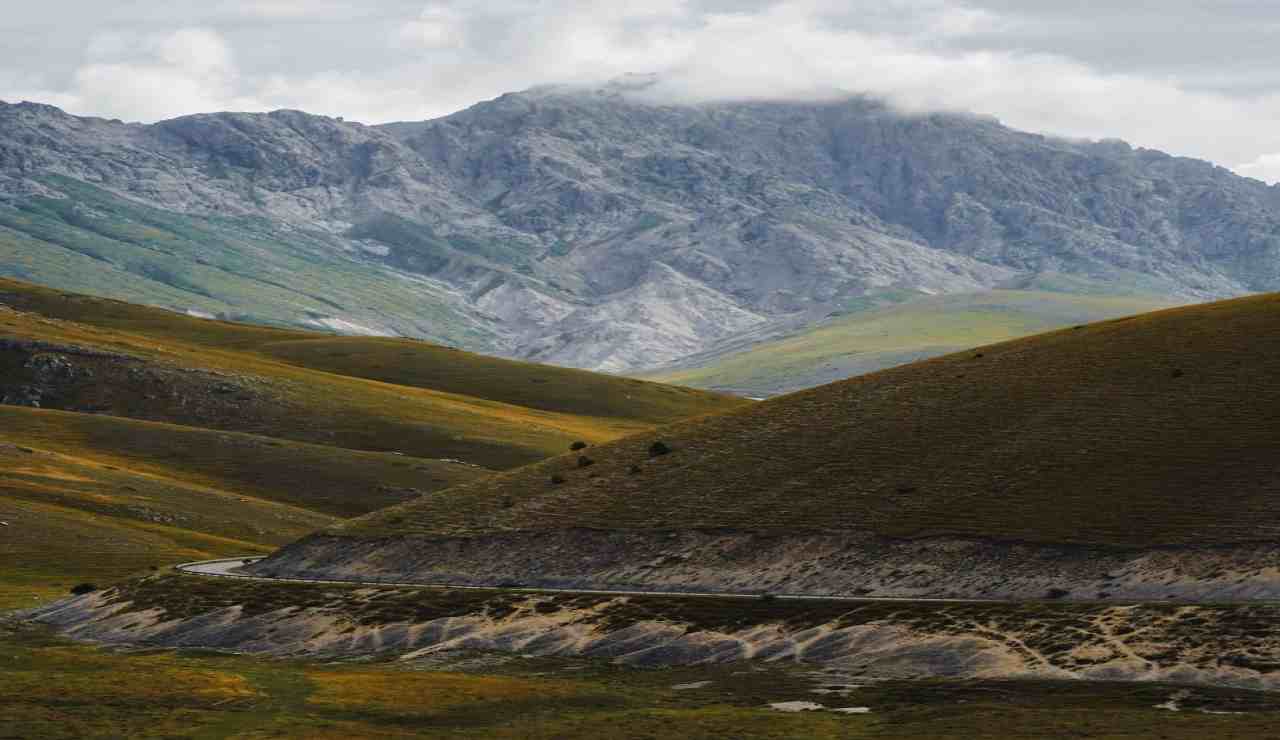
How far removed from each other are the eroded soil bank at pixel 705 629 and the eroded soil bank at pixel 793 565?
13.9 ft

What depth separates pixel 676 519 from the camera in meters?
103

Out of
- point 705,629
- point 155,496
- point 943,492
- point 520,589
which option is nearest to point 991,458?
point 943,492

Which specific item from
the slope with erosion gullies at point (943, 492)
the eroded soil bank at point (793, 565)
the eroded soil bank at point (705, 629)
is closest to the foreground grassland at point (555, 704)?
the eroded soil bank at point (705, 629)

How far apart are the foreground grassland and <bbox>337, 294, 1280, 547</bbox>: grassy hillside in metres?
22.5

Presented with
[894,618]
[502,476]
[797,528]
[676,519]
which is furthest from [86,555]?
[894,618]

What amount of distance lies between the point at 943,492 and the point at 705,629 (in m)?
23.0

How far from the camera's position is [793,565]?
9262 centimetres

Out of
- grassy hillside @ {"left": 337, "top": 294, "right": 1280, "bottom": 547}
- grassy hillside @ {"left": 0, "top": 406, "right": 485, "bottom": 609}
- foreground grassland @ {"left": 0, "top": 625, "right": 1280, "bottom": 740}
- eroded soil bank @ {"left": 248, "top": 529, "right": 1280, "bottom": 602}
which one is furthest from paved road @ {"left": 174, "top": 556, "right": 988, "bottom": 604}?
foreground grassland @ {"left": 0, "top": 625, "right": 1280, "bottom": 740}

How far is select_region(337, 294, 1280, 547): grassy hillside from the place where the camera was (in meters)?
90.2

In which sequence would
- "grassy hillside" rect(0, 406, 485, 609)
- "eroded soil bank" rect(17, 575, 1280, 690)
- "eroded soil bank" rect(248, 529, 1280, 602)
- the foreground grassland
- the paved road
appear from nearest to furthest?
the foreground grassland → "eroded soil bank" rect(17, 575, 1280, 690) → "eroded soil bank" rect(248, 529, 1280, 602) → the paved road → "grassy hillside" rect(0, 406, 485, 609)

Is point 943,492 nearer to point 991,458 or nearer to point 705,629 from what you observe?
point 991,458

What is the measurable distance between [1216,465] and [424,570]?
5106 cm

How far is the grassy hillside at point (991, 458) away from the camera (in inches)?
3551

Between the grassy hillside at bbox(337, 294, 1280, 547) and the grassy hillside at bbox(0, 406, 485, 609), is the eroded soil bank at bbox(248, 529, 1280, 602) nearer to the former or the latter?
the grassy hillside at bbox(337, 294, 1280, 547)
